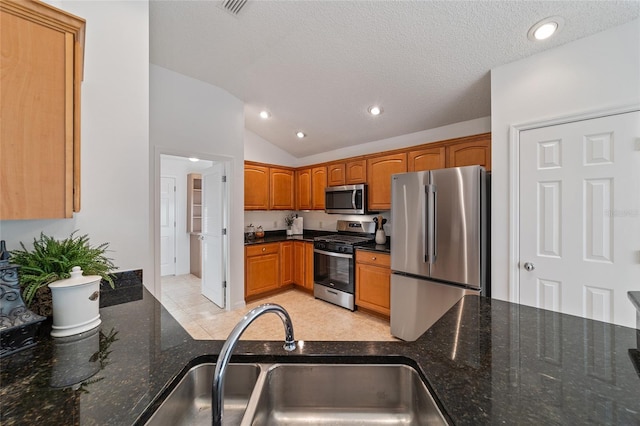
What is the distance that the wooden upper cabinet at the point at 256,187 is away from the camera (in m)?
3.82

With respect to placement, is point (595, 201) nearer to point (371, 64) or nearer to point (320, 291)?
point (371, 64)

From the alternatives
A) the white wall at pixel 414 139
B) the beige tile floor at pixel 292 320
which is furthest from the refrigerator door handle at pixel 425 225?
the white wall at pixel 414 139

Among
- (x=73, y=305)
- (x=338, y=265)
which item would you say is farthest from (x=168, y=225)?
(x=73, y=305)

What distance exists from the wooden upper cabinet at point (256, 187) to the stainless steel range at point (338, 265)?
107 centimetres

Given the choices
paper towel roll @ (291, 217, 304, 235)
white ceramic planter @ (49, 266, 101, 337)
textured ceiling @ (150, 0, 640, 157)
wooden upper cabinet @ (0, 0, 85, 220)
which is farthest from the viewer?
paper towel roll @ (291, 217, 304, 235)

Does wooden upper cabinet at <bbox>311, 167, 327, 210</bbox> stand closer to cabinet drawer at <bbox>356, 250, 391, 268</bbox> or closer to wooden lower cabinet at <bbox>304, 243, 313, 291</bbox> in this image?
wooden lower cabinet at <bbox>304, 243, 313, 291</bbox>

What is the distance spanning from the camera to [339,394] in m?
0.82

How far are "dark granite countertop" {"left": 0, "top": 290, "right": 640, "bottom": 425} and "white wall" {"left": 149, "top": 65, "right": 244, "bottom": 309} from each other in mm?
2101

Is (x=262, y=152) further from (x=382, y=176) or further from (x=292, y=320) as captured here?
(x=292, y=320)

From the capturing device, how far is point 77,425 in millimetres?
541

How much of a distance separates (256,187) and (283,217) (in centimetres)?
104

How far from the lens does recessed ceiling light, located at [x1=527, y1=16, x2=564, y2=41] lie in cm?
167

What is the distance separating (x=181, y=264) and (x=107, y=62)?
4391mm

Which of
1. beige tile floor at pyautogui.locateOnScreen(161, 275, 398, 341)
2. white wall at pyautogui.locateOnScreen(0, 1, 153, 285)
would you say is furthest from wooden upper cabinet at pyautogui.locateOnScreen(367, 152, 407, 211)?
white wall at pyautogui.locateOnScreen(0, 1, 153, 285)
